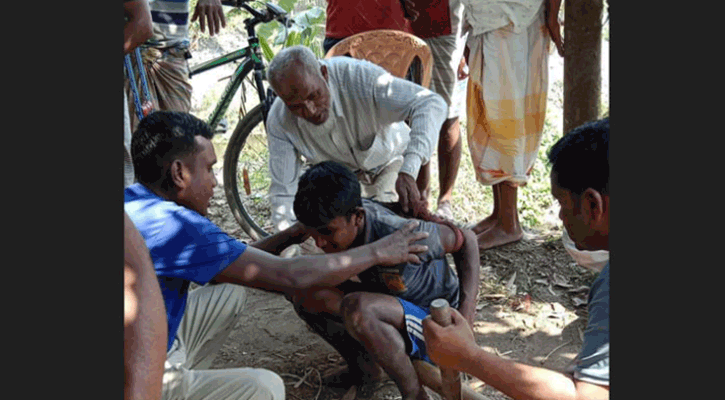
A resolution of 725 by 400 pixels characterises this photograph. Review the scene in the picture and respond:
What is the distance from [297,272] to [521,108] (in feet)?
7.77

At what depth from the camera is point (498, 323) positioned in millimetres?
4055

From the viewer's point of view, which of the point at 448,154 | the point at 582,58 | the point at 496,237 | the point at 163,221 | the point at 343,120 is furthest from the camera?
the point at 448,154

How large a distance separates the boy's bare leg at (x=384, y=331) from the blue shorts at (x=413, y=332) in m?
0.02

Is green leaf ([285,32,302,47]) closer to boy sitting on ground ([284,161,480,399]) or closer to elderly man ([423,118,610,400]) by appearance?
boy sitting on ground ([284,161,480,399])

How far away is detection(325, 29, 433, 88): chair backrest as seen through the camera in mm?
4305

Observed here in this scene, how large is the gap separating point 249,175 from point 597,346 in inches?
161

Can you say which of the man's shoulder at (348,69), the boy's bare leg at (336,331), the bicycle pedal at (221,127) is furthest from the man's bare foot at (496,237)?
the bicycle pedal at (221,127)

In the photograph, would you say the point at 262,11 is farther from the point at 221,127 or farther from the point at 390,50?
the point at 390,50

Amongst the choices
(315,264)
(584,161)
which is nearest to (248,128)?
(315,264)

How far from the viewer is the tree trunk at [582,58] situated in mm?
4176

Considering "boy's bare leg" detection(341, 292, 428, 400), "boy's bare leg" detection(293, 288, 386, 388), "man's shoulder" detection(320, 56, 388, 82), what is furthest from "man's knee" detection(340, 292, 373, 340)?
"man's shoulder" detection(320, 56, 388, 82)

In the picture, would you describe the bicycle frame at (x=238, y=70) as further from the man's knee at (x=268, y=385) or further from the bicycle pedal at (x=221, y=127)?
the man's knee at (x=268, y=385)

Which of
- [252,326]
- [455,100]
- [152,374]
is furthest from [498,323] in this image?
[152,374]

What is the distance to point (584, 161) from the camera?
195cm
